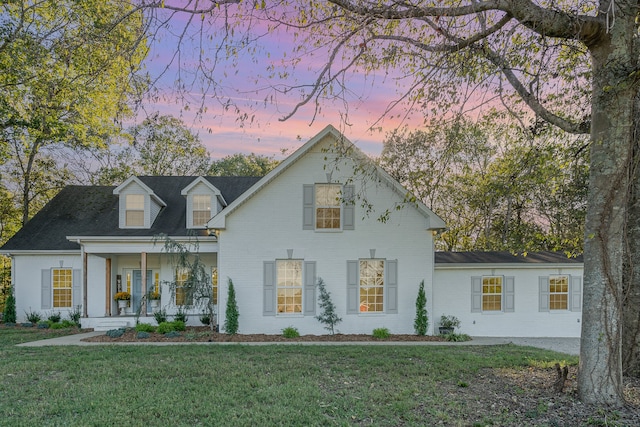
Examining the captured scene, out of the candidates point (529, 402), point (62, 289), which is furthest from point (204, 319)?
point (529, 402)

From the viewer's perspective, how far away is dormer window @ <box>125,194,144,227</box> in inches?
604

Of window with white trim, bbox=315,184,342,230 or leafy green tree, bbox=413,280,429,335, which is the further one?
window with white trim, bbox=315,184,342,230

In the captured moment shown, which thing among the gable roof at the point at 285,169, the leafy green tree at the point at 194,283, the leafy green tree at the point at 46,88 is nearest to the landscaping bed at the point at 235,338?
the leafy green tree at the point at 194,283

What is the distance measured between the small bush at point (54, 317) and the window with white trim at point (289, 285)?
8787mm

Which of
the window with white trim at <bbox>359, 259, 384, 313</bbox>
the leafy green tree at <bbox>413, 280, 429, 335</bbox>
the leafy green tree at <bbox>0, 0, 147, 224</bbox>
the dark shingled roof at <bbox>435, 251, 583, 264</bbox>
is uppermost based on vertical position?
the leafy green tree at <bbox>0, 0, 147, 224</bbox>

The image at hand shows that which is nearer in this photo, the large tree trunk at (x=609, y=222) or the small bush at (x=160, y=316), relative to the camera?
the large tree trunk at (x=609, y=222)

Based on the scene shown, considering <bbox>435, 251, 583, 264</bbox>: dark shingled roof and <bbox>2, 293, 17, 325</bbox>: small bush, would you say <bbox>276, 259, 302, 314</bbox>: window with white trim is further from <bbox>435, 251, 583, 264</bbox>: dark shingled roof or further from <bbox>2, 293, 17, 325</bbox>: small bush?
<bbox>2, 293, 17, 325</bbox>: small bush

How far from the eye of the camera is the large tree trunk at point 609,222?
17.2 ft

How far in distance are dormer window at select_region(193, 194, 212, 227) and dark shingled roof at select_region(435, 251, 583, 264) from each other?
28.6 ft

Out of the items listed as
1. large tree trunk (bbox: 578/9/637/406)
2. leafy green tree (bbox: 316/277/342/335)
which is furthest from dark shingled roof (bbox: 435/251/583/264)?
large tree trunk (bbox: 578/9/637/406)

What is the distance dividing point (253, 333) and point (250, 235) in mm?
3033

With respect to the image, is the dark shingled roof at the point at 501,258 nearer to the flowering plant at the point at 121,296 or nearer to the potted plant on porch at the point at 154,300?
the potted plant on porch at the point at 154,300

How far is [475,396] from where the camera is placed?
588cm

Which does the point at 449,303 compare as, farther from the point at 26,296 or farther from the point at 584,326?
the point at 26,296
